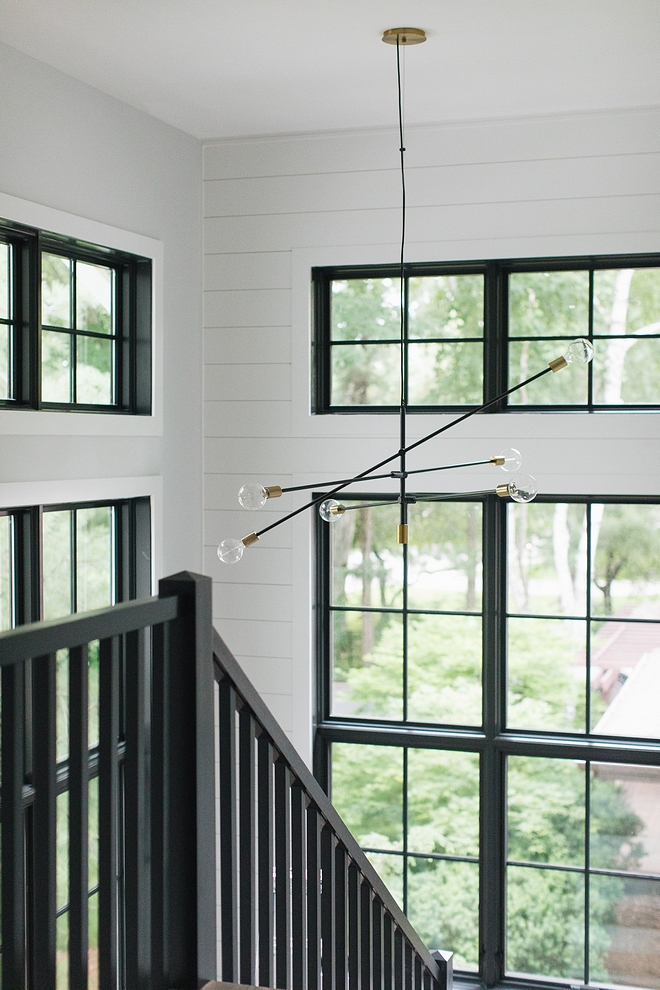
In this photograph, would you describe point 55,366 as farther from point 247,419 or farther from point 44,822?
point 44,822

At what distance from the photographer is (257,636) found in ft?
16.9

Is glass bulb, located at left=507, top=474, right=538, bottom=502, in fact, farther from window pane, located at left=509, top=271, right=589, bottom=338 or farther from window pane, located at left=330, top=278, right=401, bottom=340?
window pane, located at left=330, top=278, right=401, bottom=340

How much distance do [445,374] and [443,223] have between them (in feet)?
2.31

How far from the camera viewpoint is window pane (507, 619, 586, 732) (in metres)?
4.92

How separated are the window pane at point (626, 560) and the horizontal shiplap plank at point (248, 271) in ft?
6.17

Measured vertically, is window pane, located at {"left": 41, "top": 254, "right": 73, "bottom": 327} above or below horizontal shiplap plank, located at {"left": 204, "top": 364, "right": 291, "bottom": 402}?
above

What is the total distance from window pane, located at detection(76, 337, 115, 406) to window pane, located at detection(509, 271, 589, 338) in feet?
6.16

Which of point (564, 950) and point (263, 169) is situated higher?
point (263, 169)

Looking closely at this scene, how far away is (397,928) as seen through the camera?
3039 mm

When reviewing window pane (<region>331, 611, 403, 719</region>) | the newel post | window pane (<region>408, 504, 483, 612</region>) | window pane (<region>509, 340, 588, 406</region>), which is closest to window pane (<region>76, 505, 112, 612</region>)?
window pane (<region>331, 611, 403, 719</region>)

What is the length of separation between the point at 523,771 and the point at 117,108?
11.7ft

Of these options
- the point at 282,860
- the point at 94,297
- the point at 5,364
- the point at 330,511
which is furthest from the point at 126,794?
the point at 94,297

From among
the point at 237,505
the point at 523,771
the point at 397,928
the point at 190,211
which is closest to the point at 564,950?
the point at 523,771

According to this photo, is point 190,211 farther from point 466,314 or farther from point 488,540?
point 488,540
